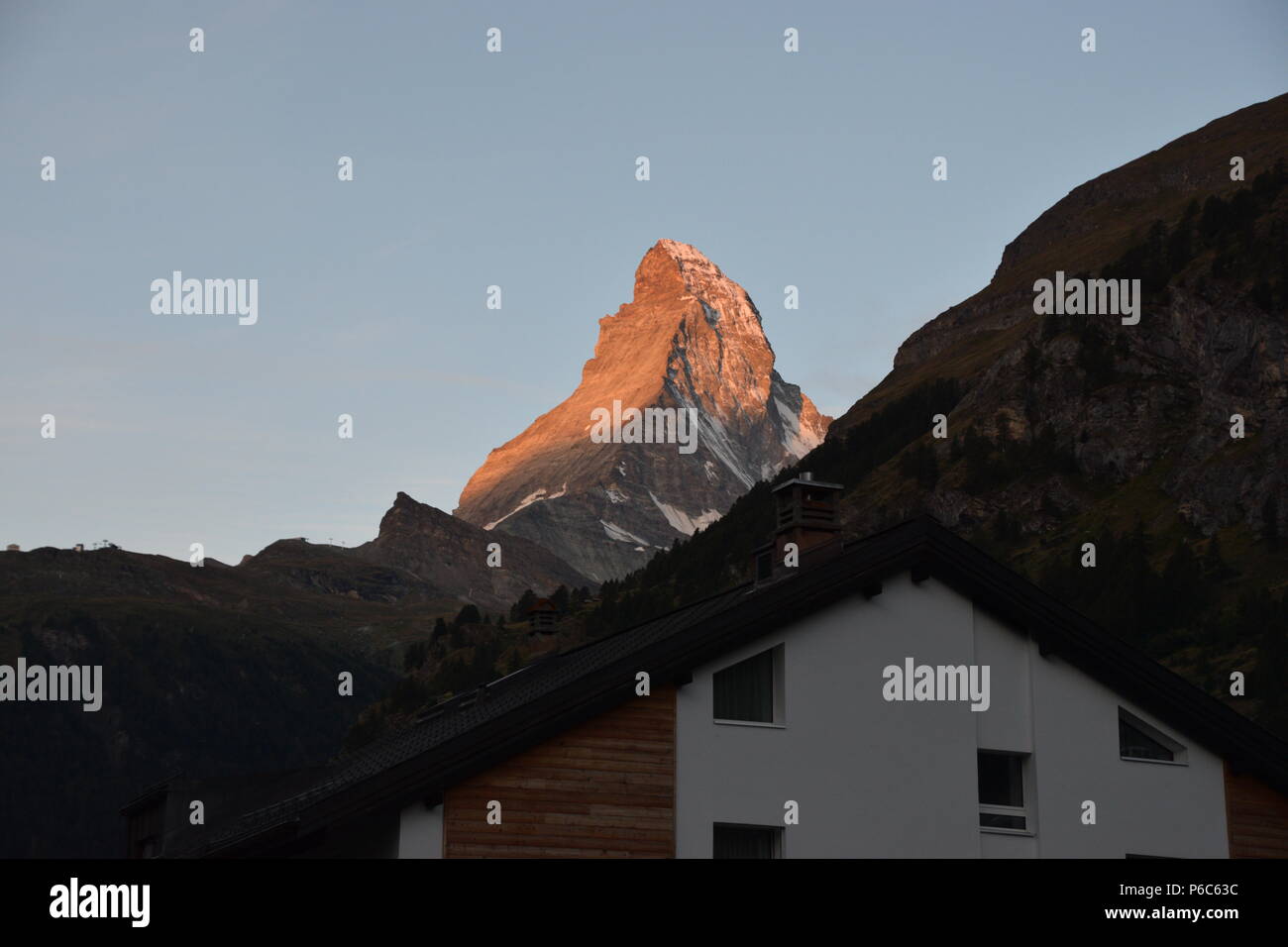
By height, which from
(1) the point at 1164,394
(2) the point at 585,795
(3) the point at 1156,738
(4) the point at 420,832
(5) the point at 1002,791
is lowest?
(4) the point at 420,832

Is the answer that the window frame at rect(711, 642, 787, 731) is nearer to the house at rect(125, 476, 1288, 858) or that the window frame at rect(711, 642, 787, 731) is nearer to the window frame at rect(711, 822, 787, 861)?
the house at rect(125, 476, 1288, 858)

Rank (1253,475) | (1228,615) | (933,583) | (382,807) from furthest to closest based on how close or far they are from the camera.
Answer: (1253,475) → (1228,615) → (933,583) → (382,807)

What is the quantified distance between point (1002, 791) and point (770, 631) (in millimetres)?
5066

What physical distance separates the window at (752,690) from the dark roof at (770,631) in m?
0.53

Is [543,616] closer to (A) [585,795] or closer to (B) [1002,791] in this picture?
(B) [1002,791]

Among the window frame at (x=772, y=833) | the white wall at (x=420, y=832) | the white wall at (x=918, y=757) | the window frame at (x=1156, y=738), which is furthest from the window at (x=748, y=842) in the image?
the window frame at (x=1156, y=738)

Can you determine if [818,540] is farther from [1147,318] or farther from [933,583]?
[1147,318]

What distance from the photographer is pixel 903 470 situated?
184750 mm

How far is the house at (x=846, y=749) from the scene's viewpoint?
Result: 22.8 metres

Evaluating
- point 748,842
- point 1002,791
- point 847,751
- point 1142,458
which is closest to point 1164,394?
point 1142,458

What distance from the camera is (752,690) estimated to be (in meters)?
25.2

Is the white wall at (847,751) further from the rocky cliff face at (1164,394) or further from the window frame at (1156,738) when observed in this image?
the rocky cliff face at (1164,394)
